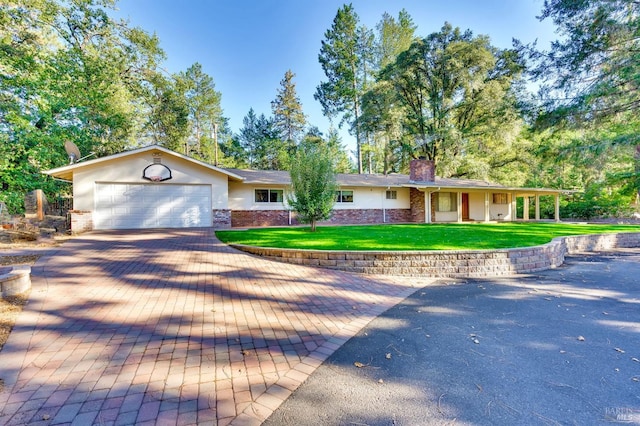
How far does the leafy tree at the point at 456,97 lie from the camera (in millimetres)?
20531

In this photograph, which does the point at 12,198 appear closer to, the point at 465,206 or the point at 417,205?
the point at 417,205

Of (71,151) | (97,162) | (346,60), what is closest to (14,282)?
(97,162)

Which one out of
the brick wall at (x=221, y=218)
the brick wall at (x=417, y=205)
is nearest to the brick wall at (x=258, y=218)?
the brick wall at (x=221, y=218)

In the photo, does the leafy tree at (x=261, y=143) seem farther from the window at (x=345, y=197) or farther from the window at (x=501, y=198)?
the window at (x=501, y=198)

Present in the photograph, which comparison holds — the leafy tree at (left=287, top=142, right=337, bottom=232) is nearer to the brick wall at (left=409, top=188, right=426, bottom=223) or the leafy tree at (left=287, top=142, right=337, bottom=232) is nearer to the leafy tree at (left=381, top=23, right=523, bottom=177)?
the brick wall at (left=409, top=188, right=426, bottom=223)

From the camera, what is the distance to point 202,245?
330 inches

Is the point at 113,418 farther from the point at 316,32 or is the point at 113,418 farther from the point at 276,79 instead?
the point at 276,79

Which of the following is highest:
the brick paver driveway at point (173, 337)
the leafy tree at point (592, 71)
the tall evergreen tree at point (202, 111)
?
the tall evergreen tree at point (202, 111)

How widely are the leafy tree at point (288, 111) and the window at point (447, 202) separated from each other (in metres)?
20.7

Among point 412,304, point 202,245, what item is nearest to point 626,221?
point 412,304

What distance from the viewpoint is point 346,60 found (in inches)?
1032

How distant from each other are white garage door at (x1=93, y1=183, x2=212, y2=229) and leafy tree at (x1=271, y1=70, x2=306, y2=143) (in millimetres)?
23045

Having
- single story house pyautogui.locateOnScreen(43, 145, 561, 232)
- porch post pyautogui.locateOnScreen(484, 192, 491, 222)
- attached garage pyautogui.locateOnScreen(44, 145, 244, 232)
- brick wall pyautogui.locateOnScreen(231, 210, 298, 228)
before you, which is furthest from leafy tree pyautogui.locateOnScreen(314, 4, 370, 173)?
attached garage pyautogui.locateOnScreen(44, 145, 244, 232)

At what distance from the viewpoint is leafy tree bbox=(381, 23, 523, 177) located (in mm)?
20531
